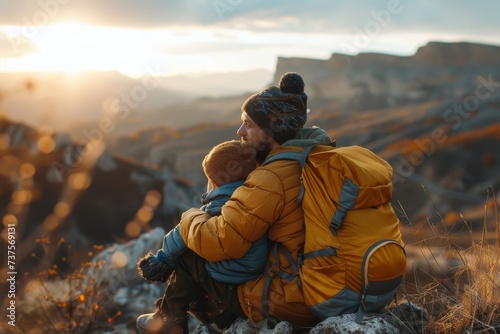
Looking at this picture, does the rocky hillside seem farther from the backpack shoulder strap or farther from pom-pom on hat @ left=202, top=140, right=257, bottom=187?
the backpack shoulder strap

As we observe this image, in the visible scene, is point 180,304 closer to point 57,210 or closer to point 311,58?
point 57,210

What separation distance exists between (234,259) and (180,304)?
0.57 m

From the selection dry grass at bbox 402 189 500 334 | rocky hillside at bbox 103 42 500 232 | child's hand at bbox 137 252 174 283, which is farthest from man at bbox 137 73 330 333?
rocky hillside at bbox 103 42 500 232

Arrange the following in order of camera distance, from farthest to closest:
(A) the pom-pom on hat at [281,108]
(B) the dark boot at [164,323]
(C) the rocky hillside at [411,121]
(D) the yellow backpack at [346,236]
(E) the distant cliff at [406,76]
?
(E) the distant cliff at [406,76]
(C) the rocky hillside at [411,121]
(B) the dark boot at [164,323]
(A) the pom-pom on hat at [281,108]
(D) the yellow backpack at [346,236]

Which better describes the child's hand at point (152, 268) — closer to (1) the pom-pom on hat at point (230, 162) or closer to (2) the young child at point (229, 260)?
(2) the young child at point (229, 260)

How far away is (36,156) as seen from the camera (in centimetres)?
1195

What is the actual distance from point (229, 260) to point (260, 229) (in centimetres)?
41

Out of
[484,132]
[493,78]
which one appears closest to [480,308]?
[484,132]

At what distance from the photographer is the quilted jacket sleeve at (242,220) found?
374cm

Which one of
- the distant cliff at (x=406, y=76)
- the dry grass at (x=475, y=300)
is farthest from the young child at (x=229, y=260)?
the distant cliff at (x=406, y=76)

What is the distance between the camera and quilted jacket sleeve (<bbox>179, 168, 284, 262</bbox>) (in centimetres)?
374

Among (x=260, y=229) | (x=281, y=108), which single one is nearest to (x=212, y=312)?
(x=260, y=229)

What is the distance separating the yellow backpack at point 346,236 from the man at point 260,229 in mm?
126

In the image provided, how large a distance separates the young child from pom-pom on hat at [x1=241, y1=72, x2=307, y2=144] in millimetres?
225
